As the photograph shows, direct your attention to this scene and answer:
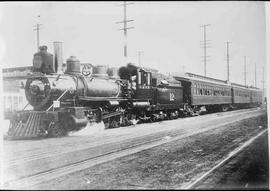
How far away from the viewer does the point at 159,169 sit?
5109 millimetres

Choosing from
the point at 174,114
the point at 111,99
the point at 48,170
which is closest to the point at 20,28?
the point at 48,170

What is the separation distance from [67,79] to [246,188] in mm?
6074

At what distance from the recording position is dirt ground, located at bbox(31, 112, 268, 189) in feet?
14.4

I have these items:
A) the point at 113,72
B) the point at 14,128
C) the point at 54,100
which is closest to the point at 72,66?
the point at 54,100

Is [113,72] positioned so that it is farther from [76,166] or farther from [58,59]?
[76,166]

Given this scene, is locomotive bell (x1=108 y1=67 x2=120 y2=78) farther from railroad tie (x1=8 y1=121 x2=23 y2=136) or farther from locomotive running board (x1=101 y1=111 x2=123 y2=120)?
railroad tie (x1=8 y1=121 x2=23 y2=136)

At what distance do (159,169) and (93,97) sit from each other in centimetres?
500

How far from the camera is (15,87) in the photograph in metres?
10.9

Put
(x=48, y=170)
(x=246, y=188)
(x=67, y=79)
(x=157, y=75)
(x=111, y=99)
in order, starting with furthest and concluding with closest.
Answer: (x=157, y=75) → (x=111, y=99) → (x=67, y=79) → (x=48, y=170) → (x=246, y=188)

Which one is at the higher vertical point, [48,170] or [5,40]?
[5,40]

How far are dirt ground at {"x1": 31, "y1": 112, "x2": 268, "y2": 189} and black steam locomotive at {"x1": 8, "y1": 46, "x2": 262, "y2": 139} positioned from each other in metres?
3.10

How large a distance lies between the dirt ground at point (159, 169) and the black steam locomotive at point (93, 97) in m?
3.10

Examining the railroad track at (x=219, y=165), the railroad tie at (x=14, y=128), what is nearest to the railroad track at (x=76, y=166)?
the railroad track at (x=219, y=165)

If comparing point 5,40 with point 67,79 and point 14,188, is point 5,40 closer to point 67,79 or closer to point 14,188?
point 14,188
